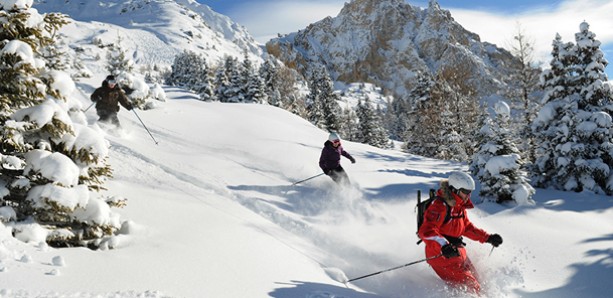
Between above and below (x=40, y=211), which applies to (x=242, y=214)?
below

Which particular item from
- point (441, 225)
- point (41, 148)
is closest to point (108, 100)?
point (41, 148)

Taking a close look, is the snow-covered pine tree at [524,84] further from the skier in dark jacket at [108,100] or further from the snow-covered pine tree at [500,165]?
the skier in dark jacket at [108,100]

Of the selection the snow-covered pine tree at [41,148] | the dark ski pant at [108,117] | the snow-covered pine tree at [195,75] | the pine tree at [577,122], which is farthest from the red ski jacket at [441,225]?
the snow-covered pine tree at [195,75]

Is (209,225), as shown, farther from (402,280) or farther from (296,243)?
(402,280)

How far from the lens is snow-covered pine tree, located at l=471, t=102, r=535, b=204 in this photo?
11773mm

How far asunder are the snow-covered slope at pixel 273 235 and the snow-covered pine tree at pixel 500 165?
577mm

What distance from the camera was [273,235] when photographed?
25.7ft

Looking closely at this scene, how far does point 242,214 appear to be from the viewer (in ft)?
28.5

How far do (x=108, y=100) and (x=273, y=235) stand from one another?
924 centimetres

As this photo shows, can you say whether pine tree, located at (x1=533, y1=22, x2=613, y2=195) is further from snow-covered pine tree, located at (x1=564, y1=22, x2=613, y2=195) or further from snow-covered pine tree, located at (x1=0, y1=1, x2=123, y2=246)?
snow-covered pine tree, located at (x1=0, y1=1, x2=123, y2=246)

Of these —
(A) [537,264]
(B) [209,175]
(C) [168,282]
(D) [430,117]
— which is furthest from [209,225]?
(D) [430,117]

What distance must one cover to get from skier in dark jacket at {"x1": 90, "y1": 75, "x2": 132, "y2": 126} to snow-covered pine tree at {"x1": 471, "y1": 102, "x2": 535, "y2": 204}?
1170 centimetres

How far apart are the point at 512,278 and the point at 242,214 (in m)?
5.21

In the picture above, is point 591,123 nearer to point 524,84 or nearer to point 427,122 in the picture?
point 524,84
